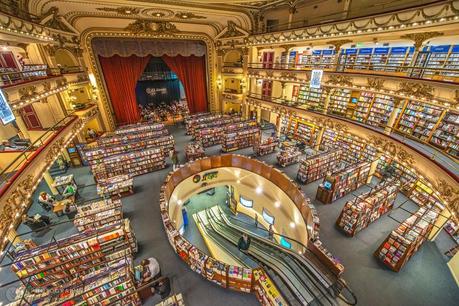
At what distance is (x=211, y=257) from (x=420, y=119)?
35.4 feet

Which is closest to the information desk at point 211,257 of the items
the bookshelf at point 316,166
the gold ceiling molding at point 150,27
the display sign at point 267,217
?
the bookshelf at point 316,166

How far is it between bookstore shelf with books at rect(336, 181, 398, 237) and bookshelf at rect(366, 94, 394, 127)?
3.49 m

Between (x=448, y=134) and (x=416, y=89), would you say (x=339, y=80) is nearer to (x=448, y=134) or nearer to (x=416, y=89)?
(x=416, y=89)

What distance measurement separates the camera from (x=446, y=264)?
6.91 metres

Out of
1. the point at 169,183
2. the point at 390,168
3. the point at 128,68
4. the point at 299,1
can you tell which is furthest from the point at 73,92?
the point at 390,168

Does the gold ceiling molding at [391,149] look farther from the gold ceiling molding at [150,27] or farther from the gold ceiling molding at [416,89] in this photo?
the gold ceiling molding at [150,27]

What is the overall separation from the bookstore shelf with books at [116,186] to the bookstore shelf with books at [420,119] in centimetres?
1237

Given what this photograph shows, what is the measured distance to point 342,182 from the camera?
362 inches

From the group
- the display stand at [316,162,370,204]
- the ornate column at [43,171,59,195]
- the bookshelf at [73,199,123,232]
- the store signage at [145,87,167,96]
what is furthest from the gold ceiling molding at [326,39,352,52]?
the ornate column at [43,171,59,195]

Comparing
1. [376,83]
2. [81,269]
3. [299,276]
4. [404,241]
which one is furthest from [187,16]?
[404,241]

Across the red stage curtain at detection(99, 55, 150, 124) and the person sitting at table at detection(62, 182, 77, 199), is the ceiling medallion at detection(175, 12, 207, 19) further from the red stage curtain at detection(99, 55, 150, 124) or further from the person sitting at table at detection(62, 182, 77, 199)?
the person sitting at table at detection(62, 182, 77, 199)

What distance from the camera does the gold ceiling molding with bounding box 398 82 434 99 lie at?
281 inches

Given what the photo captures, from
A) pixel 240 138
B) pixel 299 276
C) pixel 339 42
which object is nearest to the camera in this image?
pixel 299 276

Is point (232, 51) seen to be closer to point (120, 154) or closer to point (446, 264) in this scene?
point (120, 154)
